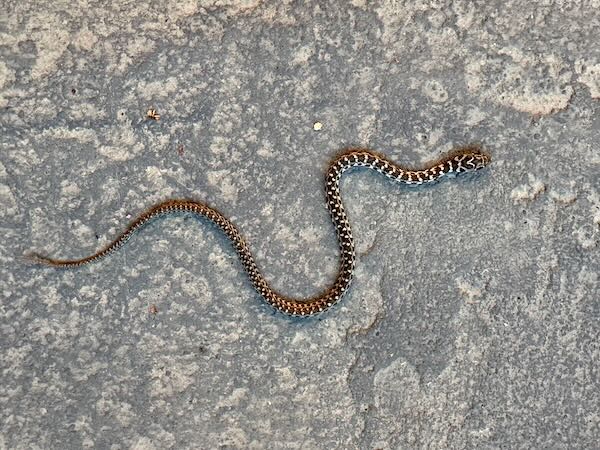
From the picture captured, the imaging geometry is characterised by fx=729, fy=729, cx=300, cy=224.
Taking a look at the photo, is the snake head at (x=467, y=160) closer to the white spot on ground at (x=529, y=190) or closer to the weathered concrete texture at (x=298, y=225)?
the weathered concrete texture at (x=298, y=225)

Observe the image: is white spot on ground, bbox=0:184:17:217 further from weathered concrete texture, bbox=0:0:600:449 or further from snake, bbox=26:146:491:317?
snake, bbox=26:146:491:317

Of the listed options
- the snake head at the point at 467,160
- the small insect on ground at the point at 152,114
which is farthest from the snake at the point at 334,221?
the small insect on ground at the point at 152,114

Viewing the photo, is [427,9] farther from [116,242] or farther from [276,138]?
[116,242]

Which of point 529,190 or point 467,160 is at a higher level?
point 467,160

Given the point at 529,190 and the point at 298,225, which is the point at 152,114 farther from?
the point at 529,190


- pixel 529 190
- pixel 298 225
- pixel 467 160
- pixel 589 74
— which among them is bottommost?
pixel 298 225

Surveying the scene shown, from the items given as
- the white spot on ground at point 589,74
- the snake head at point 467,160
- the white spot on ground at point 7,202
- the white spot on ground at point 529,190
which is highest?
the white spot on ground at point 589,74

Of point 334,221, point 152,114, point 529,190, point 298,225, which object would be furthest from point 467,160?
point 152,114

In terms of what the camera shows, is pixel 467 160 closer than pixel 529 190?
Yes
